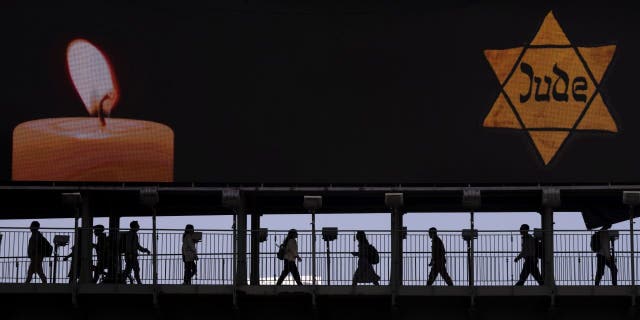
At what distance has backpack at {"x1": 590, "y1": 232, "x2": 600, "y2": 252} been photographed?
36.3m

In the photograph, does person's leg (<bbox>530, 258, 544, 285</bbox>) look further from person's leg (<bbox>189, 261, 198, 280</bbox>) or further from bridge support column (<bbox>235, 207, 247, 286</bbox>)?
person's leg (<bbox>189, 261, 198, 280</bbox>)

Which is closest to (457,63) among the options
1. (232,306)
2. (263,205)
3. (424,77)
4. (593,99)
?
(424,77)

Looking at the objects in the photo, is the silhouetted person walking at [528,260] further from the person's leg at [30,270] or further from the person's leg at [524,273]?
the person's leg at [30,270]

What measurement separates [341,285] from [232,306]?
265 cm

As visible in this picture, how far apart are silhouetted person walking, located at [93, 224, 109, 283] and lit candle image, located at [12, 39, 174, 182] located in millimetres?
1793

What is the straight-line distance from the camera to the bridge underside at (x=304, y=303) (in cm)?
3525

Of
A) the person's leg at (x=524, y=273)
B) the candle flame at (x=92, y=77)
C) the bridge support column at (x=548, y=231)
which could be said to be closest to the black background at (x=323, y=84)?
the candle flame at (x=92, y=77)

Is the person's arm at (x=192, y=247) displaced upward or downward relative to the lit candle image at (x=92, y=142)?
downward

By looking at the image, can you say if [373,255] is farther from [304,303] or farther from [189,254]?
[189,254]

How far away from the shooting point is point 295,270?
36.2m

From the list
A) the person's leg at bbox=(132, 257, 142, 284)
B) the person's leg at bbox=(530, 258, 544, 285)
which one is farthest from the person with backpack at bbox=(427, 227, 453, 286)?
the person's leg at bbox=(132, 257, 142, 284)

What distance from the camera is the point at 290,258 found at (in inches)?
1423

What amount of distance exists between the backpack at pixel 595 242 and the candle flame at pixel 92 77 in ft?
41.8

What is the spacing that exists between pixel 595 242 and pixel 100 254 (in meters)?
12.1
